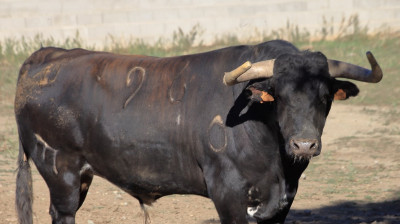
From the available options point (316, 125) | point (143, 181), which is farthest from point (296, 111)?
point (143, 181)

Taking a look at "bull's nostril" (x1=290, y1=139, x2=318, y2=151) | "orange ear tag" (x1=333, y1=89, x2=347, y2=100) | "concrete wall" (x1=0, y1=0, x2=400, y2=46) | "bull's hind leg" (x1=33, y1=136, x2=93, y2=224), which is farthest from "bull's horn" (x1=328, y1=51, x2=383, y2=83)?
"concrete wall" (x1=0, y1=0, x2=400, y2=46)

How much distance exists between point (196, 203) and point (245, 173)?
2.93 m

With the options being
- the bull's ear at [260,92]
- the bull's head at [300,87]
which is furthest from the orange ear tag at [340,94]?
the bull's ear at [260,92]

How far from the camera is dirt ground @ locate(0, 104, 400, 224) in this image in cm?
785

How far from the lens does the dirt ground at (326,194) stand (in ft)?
25.8

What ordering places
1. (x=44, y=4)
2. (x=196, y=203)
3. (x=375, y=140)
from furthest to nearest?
(x=44, y=4) → (x=375, y=140) → (x=196, y=203)

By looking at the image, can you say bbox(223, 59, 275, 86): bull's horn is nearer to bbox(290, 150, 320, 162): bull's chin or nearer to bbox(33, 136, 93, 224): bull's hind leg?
bbox(290, 150, 320, 162): bull's chin

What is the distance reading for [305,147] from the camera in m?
5.11

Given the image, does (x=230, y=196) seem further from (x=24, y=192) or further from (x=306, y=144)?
(x=24, y=192)

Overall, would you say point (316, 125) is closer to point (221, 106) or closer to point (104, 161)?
point (221, 106)

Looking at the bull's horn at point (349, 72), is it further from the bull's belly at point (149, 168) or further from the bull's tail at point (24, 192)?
Answer: the bull's tail at point (24, 192)

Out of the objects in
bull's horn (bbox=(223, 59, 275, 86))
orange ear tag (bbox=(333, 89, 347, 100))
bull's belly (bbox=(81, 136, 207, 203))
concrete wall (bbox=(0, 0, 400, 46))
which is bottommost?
concrete wall (bbox=(0, 0, 400, 46))

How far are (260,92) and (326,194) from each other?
3600mm

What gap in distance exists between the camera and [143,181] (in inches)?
238
